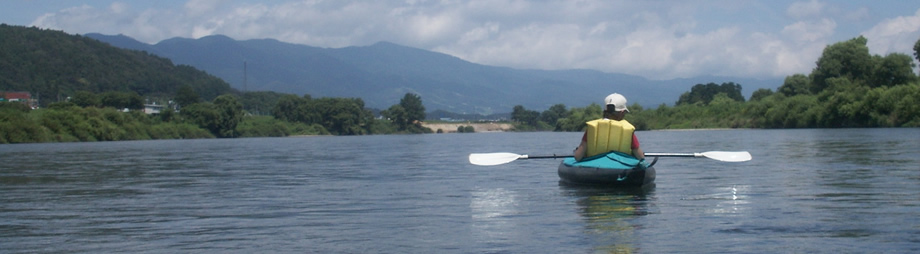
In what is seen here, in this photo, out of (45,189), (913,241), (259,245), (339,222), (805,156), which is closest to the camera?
(913,241)

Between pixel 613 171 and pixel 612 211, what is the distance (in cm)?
330

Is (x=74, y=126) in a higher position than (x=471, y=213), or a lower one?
higher

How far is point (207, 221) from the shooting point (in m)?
14.7

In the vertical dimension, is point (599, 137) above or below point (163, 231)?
above

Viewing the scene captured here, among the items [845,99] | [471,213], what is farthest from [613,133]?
[845,99]

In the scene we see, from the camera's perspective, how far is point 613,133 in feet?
61.1

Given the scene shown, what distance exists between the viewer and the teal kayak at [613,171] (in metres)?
18.3

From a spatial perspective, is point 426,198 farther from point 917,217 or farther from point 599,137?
point 917,217

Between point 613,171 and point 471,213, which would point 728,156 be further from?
point 471,213

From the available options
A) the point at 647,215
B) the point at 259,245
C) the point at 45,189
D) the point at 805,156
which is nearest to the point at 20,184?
the point at 45,189

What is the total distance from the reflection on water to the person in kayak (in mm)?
826

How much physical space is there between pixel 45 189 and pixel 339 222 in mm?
11197

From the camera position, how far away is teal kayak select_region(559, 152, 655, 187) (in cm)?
1830

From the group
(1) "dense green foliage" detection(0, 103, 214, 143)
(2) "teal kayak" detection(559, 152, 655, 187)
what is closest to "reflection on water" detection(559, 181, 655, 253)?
(2) "teal kayak" detection(559, 152, 655, 187)
